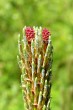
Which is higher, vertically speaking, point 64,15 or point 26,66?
point 64,15

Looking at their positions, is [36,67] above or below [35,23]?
below

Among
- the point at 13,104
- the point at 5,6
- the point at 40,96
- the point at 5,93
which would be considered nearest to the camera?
the point at 40,96

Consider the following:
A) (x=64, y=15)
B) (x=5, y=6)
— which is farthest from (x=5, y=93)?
(x=64, y=15)

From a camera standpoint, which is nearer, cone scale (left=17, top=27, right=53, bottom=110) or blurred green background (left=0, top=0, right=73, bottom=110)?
cone scale (left=17, top=27, right=53, bottom=110)

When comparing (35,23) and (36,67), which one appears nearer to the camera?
(36,67)

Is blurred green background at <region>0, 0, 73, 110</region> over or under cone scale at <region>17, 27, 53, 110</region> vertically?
over

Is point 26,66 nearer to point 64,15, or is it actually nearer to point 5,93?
point 5,93
